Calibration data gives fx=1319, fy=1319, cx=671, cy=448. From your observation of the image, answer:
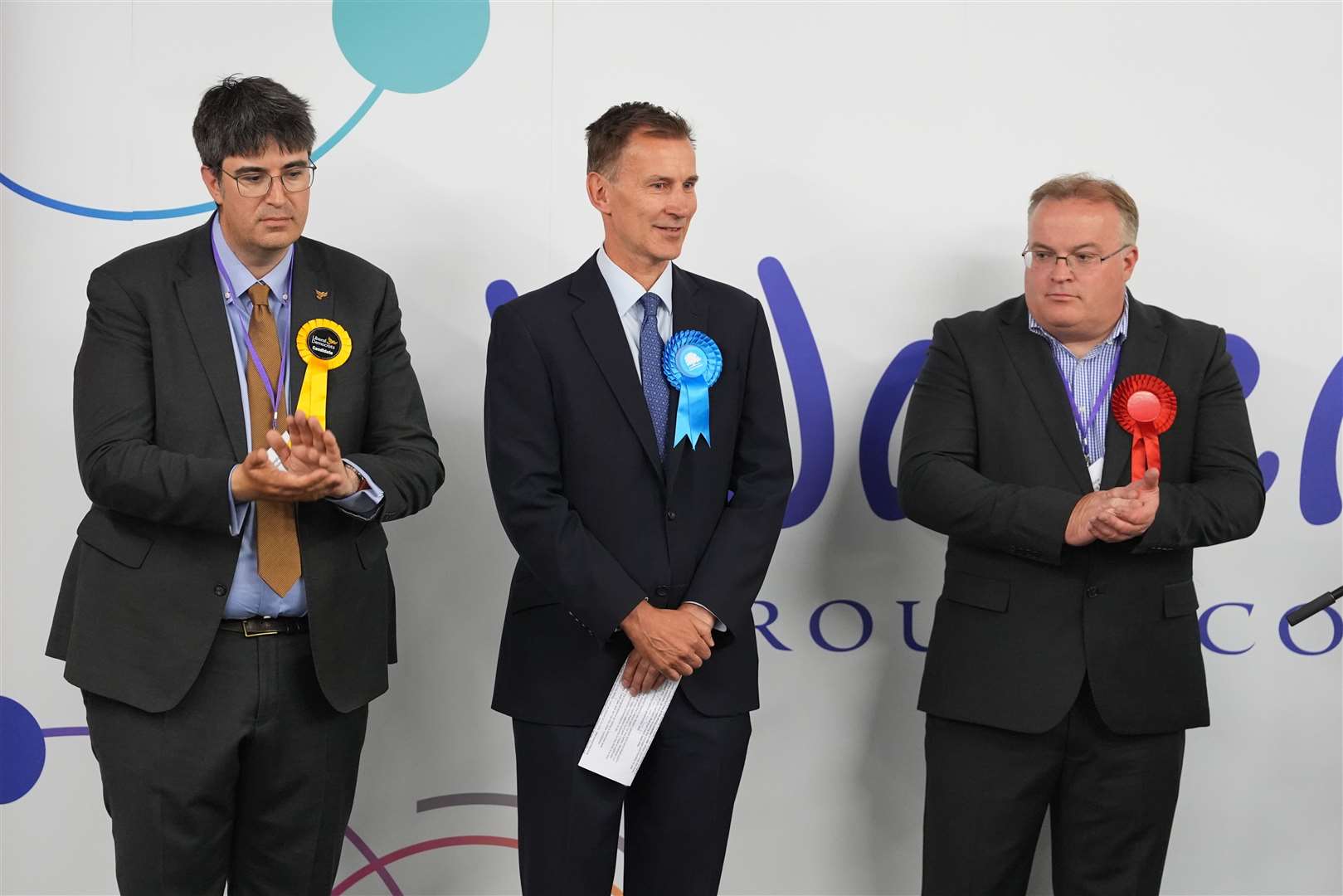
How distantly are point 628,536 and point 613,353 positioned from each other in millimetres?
322

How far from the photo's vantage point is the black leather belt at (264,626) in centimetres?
228

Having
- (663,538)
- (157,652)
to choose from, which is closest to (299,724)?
(157,652)

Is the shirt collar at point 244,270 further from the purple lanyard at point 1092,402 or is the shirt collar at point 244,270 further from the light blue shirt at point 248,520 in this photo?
the purple lanyard at point 1092,402

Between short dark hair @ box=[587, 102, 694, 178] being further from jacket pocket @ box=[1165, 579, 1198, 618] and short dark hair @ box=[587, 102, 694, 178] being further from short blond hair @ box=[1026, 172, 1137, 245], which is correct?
jacket pocket @ box=[1165, 579, 1198, 618]

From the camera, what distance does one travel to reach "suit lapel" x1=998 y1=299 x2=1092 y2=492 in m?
2.55

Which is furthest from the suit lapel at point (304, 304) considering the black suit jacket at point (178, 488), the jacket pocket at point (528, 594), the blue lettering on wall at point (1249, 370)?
the blue lettering on wall at point (1249, 370)

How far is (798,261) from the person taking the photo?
127 inches

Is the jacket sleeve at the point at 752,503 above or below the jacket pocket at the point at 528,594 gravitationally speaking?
above

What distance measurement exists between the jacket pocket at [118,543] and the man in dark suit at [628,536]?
61 cm

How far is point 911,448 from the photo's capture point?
2.65 metres

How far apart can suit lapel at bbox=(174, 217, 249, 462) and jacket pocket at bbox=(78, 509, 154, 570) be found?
22 centimetres

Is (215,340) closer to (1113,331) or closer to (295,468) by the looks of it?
(295,468)

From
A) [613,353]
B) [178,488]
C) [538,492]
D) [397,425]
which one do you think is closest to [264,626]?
[178,488]

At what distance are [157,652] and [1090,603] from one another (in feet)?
5.57
